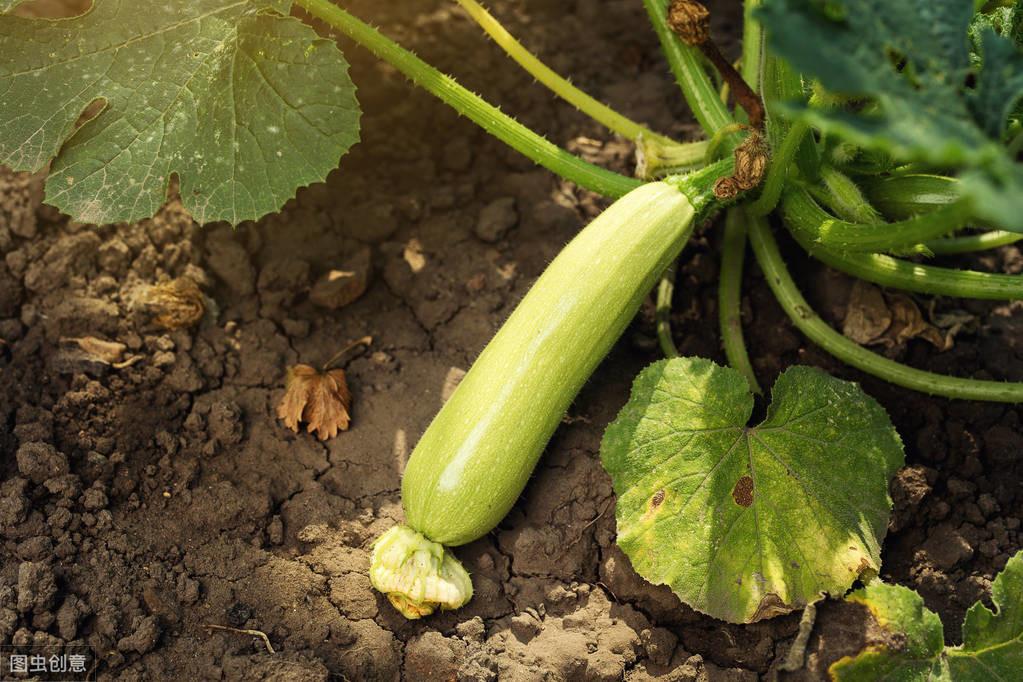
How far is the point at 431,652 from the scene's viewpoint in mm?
2283

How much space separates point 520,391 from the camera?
2.39m

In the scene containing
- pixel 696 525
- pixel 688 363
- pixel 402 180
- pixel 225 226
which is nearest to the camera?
pixel 696 525

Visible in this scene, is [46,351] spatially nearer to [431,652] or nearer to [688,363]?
[431,652]

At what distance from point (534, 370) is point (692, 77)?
1003 millimetres

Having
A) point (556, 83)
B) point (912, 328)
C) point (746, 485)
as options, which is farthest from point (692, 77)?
point (746, 485)

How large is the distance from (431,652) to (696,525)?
68 centimetres

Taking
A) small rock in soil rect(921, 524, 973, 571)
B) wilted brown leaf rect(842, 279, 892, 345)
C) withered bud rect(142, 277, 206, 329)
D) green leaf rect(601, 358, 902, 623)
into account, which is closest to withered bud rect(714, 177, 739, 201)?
green leaf rect(601, 358, 902, 623)

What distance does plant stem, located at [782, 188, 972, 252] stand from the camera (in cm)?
188

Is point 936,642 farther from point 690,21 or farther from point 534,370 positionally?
point 690,21

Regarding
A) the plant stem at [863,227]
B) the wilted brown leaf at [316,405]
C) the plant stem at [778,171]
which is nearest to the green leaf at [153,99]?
the wilted brown leaf at [316,405]

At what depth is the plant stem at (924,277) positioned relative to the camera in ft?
8.14

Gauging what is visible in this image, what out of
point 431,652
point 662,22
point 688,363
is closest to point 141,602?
point 431,652

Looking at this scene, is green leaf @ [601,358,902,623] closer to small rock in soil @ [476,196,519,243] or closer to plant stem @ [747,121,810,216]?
plant stem @ [747,121,810,216]

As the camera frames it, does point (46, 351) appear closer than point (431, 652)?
No
